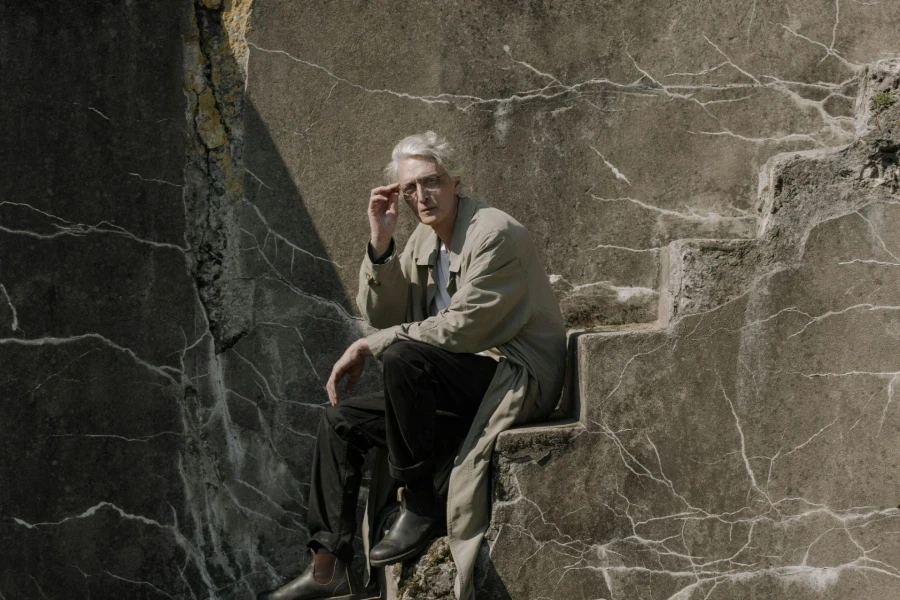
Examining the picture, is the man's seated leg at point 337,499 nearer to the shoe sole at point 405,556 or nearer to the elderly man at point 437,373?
the elderly man at point 437,373

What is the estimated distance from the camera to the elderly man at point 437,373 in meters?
3.90

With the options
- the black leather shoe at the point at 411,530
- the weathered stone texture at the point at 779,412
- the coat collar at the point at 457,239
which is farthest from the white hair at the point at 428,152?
the black leather shoe at the point at 411,530

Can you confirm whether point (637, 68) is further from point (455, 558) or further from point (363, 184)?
point (455, 558)

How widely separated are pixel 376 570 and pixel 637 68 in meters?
2.05

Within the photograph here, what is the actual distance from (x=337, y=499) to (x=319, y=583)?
0.94 ft

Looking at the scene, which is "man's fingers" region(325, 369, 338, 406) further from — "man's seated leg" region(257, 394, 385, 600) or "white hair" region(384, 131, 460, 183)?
"white hair" region(384, 131, 460, 183)

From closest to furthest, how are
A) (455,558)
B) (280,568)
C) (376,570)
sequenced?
(455,558) → (376,570) → (280,568)

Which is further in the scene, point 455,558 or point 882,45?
point 882,45

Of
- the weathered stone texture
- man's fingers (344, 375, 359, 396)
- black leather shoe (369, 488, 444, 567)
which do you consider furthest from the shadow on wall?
the weathered stone texture

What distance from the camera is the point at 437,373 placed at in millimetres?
3918

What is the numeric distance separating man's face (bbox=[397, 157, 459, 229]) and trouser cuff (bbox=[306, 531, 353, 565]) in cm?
107

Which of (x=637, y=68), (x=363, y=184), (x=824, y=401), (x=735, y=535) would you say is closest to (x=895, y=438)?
(x=824, y=401)

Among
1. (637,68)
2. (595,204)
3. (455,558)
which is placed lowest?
(455,558)

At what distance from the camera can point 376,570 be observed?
4.33m
